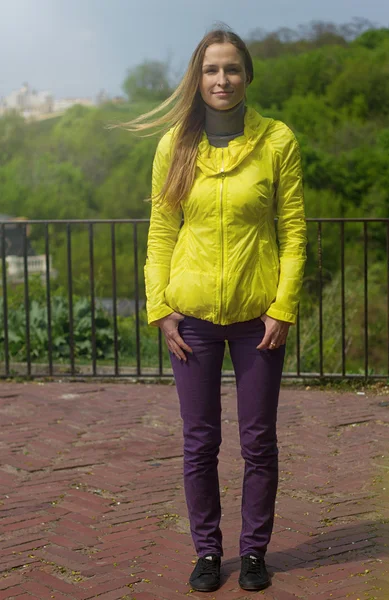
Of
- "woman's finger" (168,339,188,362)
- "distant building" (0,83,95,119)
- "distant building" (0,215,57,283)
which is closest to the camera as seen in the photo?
"woman's finger" (168,339,188,362)

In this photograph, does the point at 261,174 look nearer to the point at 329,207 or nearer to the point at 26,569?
the point at 26,569

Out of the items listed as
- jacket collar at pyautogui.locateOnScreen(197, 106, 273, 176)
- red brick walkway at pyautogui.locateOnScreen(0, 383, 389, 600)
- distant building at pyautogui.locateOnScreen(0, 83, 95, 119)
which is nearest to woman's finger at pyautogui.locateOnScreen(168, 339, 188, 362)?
jacket collar at pyautogui.locateOnScreen(197, 106, 273, 176)

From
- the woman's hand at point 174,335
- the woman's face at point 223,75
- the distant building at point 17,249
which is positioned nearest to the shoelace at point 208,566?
the woman's hand at point 174,335

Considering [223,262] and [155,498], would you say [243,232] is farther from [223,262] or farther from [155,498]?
[155,498]

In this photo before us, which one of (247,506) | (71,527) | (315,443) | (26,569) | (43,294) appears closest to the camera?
(247,506)

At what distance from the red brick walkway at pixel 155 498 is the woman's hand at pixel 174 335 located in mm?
755

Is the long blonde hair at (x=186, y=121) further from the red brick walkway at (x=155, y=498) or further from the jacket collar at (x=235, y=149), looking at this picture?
the red brick walkway at (x=155, y=498)

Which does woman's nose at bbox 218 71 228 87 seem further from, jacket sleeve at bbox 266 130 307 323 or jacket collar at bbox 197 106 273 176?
jacket sleeve at bbox 266 130 307 323

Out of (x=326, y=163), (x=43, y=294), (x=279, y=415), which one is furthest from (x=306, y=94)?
(x=279, y=415)

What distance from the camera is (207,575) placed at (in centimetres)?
273

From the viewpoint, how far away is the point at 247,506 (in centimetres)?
271

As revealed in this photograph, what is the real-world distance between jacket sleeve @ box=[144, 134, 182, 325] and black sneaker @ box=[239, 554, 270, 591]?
0.80 metres

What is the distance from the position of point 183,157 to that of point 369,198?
38.7 meters

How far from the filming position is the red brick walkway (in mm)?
2844
